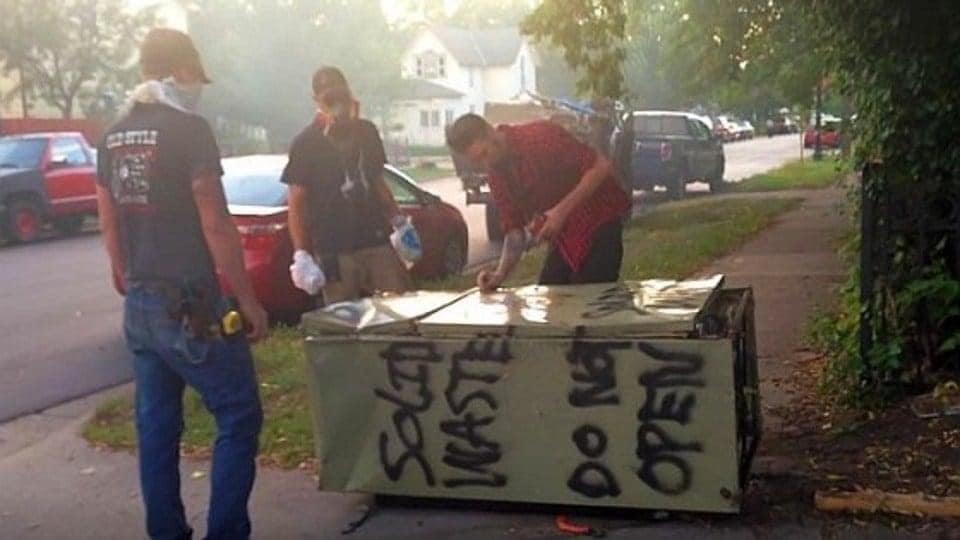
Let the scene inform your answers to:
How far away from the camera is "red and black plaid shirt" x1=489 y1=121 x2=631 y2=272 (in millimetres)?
6023

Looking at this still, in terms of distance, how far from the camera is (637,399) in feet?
16.0

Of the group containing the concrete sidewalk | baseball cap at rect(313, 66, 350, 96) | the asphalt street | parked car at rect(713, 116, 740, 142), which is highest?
baseball cap at rect(313, 66, 350, 96)

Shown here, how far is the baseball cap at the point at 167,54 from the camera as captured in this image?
471 centimetres

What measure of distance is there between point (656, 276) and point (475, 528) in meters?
7.68

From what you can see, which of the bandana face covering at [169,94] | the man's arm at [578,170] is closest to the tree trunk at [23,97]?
the man's arm at [578,170]

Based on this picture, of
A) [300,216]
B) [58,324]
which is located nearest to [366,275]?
[300,216]

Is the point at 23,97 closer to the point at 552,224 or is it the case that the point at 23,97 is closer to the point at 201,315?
the point at 552,224

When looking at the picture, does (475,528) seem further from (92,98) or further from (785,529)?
(92,98)

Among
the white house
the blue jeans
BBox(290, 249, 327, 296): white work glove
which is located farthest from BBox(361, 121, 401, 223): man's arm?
the white house

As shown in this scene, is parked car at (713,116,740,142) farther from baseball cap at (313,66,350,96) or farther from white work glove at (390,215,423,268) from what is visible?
baseball cap at (313,66,350,96)

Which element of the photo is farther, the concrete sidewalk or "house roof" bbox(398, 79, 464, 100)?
"house roof" bbox(398, 79, 464, 100)

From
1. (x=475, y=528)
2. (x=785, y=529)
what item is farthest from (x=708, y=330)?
(x=475, y=528)

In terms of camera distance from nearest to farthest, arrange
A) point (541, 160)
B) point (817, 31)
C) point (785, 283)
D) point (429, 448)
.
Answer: point (429, 448) < point (541, 160) < point (817, 31) < point (785, 283)

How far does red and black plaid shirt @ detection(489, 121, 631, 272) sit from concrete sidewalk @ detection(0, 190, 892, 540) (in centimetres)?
142
